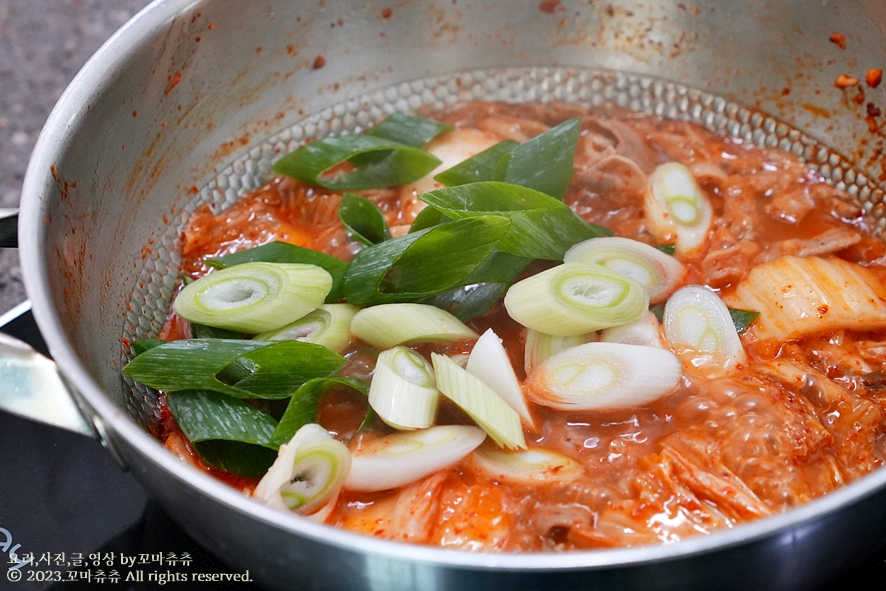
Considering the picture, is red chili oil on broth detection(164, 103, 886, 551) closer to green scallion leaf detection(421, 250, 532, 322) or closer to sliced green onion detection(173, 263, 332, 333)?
green scallion leaf detection(421, 250, 532, 322)

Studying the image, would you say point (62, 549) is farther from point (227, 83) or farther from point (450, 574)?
point (227, 83)

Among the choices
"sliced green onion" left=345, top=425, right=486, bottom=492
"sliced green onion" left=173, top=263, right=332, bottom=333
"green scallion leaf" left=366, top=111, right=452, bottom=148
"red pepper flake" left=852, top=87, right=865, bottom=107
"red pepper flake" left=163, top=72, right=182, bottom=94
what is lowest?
"sliced green onion" left=345, top=425, right=486, bottom=492

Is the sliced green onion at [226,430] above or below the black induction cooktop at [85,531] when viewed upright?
above

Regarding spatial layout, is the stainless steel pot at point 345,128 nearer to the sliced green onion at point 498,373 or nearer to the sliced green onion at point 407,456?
the sliced green onion at point 407,456

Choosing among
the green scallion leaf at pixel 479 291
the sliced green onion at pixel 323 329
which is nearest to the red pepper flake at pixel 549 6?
the green scallion leaf at pixel 479 291

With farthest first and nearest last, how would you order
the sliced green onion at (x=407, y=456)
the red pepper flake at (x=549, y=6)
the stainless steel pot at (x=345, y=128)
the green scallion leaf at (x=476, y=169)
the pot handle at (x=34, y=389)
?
the red pepper flake at (x=549, y=6) < the green scallion leaf at (x=476, y=169) < the sliced green onion at (x=407, y=456) < the pot handle at (x=34, y=389) < the stainless steel pot at (x=345, y=128)

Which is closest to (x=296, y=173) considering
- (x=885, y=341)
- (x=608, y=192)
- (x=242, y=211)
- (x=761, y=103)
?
(x=242, y=211)

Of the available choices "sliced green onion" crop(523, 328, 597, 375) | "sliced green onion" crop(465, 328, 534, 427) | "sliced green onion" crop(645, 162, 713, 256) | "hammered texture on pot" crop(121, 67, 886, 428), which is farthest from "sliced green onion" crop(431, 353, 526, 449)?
"hammered texture on pot" crop(121, 67, 886, 428)
